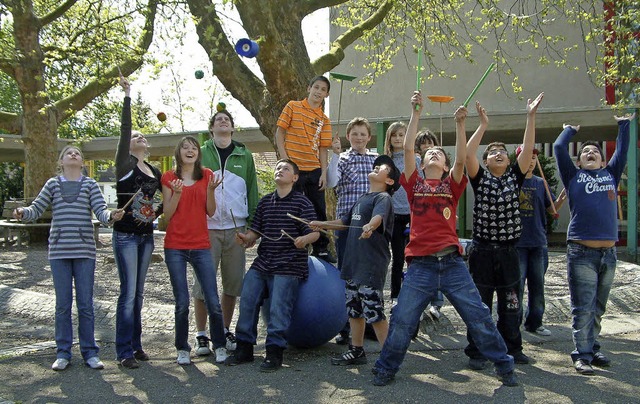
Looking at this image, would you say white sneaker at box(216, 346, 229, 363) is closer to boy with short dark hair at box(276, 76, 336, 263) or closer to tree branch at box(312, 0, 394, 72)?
boy with short dark hair at box(276, 76, 336, 263)

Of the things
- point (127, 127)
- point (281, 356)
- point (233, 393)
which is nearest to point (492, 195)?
point (281, 356)

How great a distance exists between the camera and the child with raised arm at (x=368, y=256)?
5230 millimetres

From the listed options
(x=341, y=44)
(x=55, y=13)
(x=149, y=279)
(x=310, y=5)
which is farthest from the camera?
(x=55, y=13)

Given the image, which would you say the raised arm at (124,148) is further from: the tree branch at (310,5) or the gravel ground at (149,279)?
the tree branch at (310,5)

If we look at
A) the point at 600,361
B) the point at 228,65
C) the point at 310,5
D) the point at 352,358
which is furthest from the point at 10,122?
the point at 600,361

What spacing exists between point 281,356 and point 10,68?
517 inches

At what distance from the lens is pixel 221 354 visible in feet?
18.1

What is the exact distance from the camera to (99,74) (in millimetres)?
13383

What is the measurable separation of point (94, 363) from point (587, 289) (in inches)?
153

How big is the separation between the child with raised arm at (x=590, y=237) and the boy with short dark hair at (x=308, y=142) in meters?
2.08

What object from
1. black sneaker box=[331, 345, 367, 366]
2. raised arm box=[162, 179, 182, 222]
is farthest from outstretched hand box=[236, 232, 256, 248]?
black sneaker box=[331, 345, 367, 366]

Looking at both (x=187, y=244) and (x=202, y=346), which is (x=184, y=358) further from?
(x=187, y=244)

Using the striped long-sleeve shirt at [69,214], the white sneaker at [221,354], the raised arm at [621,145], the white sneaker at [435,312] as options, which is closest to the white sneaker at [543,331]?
the white sneaker at [435,312]

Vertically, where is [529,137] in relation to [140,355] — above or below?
above
